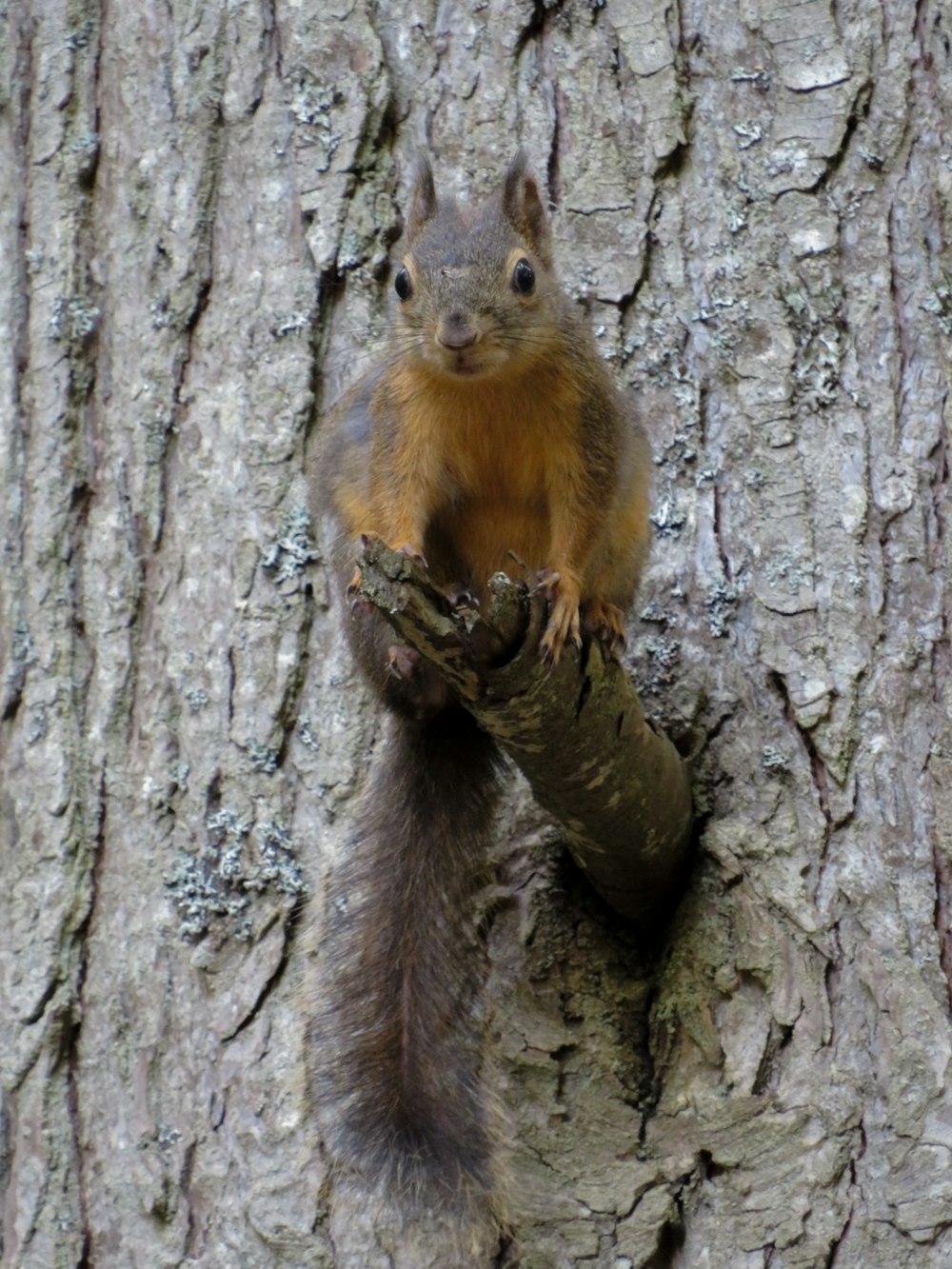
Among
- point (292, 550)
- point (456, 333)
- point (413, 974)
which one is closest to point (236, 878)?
point (413, 974)

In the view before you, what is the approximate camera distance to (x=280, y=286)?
8.44 ft

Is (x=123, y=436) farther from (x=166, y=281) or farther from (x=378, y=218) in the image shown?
(x=378, y=218)

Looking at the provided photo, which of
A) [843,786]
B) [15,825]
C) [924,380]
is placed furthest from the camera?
[15,825]

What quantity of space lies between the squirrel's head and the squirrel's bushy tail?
563 millimetres

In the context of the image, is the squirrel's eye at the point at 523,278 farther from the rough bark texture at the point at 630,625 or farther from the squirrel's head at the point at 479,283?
the rough bark texture at the point at 630,625

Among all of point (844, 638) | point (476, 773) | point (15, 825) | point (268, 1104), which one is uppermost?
point (844, 638)

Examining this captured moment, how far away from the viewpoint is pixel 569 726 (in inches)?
73.4

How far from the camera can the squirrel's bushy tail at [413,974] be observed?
2.16m

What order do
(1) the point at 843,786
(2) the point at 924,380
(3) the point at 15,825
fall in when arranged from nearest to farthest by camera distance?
(1) the point at 843,786, (2) the point at 924,380, (3) the point at 15,825

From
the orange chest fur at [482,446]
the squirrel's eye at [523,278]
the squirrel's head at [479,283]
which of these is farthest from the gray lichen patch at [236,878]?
the squirrel's eye at [523,278]

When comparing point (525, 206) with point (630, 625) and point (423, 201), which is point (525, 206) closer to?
point (423, 201)

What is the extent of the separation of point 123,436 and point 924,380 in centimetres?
127

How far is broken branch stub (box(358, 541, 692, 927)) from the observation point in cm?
165

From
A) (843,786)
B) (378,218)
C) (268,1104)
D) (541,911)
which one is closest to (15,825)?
(268,1104)
